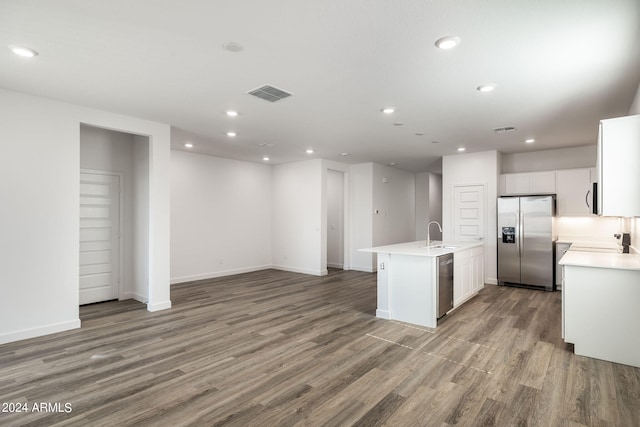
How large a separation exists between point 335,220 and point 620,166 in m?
6.83

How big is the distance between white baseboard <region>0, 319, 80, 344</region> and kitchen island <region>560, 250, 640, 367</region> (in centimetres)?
572

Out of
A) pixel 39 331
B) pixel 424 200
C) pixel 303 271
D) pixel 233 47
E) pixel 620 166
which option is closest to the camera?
pixel 233 47

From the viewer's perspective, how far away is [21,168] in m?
3.77

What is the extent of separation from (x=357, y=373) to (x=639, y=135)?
10.6 feet

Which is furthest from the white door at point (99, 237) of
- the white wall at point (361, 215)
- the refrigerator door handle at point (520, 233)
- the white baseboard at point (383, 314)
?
Result: the refrigerator door handle at point (520, 233)

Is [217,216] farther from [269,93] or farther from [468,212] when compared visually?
[468,212]

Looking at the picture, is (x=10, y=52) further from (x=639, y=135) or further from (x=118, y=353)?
(x=639, y=135)

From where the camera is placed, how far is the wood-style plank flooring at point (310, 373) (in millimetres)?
2314

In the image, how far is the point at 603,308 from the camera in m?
3.19

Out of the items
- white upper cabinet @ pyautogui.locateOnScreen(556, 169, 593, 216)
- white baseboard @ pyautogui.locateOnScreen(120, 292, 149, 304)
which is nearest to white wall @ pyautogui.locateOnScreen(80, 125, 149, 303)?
white baseboard @ pyautogui.locateOnScreen(120, 292, 149, 304)

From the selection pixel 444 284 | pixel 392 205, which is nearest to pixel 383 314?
pixel 444 284

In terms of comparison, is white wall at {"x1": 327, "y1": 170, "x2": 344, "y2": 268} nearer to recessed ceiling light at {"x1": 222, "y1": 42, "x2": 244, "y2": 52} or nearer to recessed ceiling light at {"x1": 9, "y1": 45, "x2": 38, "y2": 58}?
recessed ceiling light at {"x1": 222, "y1": 42, "x2": 244, "y2": 52}

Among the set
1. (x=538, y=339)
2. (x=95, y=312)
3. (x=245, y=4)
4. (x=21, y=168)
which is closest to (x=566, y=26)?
(x=245, y=4)

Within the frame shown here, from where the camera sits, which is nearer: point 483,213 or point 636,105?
point 636,105
